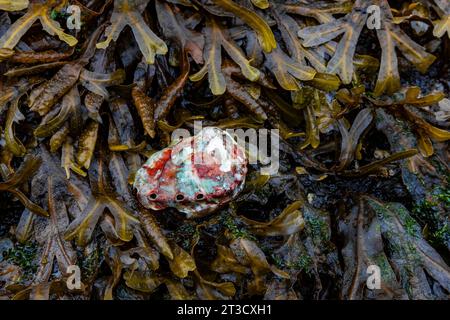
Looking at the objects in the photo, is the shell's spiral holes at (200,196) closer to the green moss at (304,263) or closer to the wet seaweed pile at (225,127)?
the wet seaweed pile at (225,127)

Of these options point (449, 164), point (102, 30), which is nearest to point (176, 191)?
point (102, 30)

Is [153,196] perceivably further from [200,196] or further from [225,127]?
[225,127]

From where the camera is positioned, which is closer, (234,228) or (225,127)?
(234,228)

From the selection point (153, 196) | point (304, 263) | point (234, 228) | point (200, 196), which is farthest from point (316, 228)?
point (153, 196)

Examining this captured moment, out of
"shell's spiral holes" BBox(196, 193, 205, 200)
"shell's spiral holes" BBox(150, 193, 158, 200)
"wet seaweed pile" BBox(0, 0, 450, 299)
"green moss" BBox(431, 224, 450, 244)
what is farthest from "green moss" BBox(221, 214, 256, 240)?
"green moss" BBox(431, 224, 450, 244)

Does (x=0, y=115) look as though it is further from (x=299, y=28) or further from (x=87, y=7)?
(x=299, y=28)

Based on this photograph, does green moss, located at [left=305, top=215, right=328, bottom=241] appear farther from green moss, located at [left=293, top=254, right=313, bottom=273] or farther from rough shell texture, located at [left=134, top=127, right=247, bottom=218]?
Result: rough shell texture, located at [left=134, top=127, right=247, bottom=218]

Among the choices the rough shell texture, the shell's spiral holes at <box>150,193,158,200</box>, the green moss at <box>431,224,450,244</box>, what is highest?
the rough shell texture
